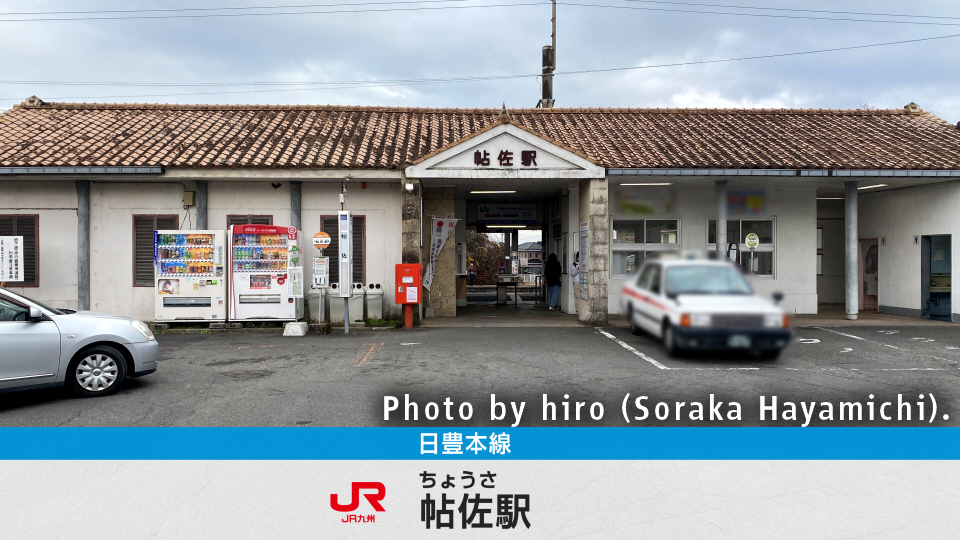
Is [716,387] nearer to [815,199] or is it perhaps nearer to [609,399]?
[609,399]

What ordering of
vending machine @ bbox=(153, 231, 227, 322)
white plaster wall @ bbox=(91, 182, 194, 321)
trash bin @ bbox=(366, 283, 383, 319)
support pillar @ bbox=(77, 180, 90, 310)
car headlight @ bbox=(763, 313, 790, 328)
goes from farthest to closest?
1. trash bin @ bbox=(366, 283, 383, 319)
2. white plaster wall @ bbox=(91, 182, 194, 321)
3. support pillar @ bbox=(77, 180, 90, 310)
4. vending machine @ bbox=(153, 231, 227, 322)
5. car headlight @ bbox=(763, 313, 790, 328)

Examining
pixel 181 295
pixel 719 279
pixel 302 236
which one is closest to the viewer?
pixel 719 279

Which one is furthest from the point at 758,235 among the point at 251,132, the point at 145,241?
the point at 251,132

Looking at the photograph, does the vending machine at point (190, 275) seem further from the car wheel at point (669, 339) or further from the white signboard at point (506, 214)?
the car wheel at point (669, 339)

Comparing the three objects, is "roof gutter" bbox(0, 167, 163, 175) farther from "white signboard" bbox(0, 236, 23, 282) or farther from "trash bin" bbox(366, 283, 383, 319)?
"trash bin" bbox(366, 283, 383, 319)

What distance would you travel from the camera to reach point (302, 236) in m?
21.4

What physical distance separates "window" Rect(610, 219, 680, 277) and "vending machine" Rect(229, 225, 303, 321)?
61.2 feet

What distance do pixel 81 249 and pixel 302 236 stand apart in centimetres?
686

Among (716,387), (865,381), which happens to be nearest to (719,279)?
(716,387)

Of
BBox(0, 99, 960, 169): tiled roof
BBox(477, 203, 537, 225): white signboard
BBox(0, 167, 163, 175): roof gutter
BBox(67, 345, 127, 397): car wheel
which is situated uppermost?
BBox(0, 99, 960, 169): tiled roof

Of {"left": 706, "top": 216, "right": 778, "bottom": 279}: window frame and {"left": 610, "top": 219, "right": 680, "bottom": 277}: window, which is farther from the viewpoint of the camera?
{"left": 610, "top": 219, "right": 680, "bottom": 277}: window

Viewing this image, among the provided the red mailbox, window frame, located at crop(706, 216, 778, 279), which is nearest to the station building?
the red mailbox

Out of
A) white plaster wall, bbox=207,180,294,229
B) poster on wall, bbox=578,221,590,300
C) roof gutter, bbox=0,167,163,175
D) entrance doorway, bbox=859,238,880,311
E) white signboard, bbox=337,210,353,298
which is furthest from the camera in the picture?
entrance doorway, bbox=859,238,880,311

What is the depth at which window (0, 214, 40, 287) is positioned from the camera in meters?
20.9
